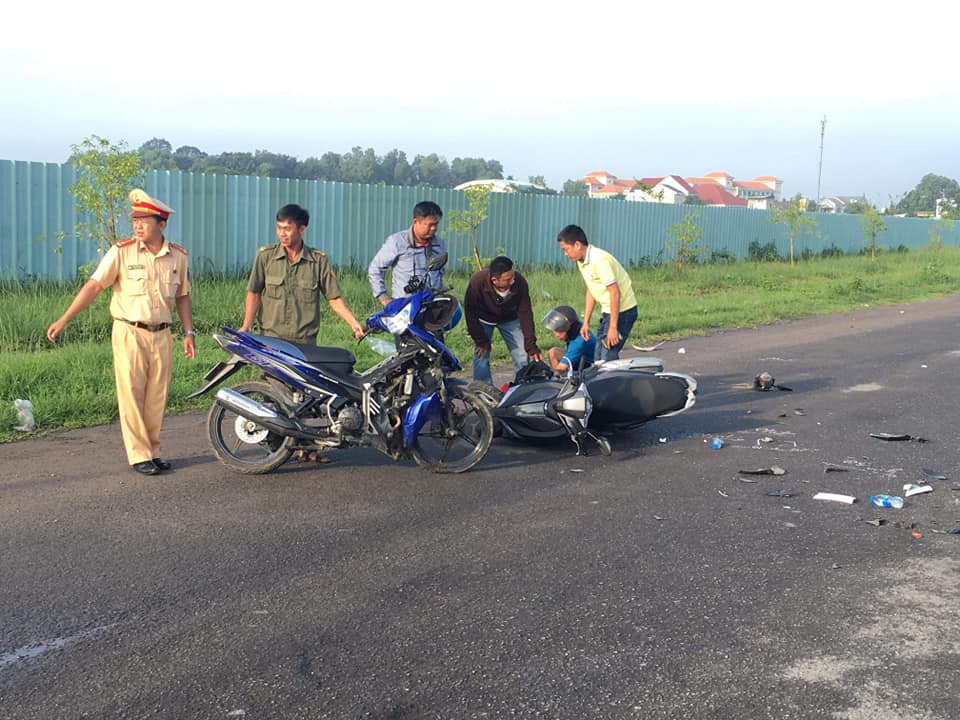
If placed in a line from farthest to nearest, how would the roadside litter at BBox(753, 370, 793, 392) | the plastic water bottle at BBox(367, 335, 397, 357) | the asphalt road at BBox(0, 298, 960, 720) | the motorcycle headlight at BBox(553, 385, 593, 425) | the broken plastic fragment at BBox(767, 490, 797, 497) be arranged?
1. the roadside litter at BBox(753, 370, 793, 392)
2. the motorcycle headlight at BBox(553, 385, 593, 425)
3. the plastic water bottle at BBox(367, 335, 397, 357)
4. the broken plastic fragment at BBox(767, 490, 797, 497)
5. the asphalt road at BBox(0, 298, 960, 720)

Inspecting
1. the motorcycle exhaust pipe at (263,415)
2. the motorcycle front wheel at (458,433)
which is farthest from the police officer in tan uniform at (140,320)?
the motorcycle front wheel at (458,433)

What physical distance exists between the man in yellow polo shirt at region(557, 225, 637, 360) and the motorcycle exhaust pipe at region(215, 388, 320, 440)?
304 centimetres

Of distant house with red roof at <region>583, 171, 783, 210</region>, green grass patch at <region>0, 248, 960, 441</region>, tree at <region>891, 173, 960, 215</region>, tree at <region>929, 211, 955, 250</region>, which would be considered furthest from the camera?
tree at <region>891, 173, 960, 215</region>

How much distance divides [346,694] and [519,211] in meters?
21.1

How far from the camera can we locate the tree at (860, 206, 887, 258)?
4047cm

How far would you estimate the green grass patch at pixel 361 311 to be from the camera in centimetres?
870

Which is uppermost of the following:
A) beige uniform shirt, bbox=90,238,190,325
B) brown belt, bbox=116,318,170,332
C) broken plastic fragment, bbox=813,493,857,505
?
beige uniform shirt, bbox=90,238,190,325

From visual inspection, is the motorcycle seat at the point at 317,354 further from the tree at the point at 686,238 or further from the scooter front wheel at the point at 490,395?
the tree at the point at 686,238

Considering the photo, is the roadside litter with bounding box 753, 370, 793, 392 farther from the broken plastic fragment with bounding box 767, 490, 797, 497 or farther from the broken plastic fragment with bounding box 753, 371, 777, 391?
the broken plastic fragment with bounding box 767, 490, 797, 497

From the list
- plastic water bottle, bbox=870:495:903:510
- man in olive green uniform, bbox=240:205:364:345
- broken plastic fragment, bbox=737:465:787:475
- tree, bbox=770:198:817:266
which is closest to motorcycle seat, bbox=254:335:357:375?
man in olive green uniform, bbox=240:205:364:345

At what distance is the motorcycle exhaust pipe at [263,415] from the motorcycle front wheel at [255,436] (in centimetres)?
8

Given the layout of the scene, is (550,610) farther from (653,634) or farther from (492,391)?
(492,391)

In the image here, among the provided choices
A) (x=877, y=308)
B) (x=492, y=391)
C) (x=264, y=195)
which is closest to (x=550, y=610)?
(x=492, y=391)

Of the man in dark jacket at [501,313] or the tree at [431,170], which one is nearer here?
the man in dark jacket at [501,313]
